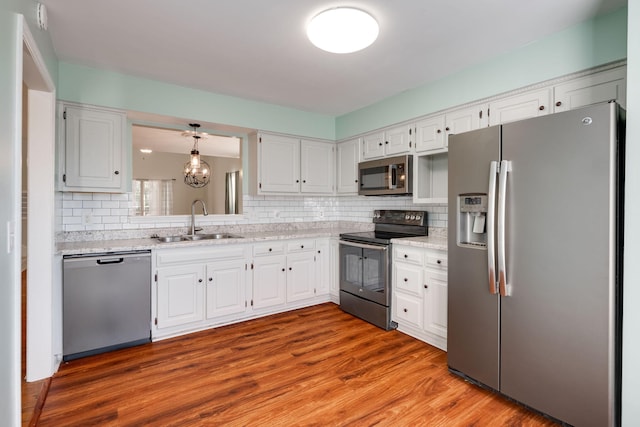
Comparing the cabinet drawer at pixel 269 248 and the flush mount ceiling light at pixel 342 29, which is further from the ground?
the flush mount ceiling light at pixel 342 29

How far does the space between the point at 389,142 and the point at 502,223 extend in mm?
1919

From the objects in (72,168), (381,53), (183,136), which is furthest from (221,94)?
(381,53)

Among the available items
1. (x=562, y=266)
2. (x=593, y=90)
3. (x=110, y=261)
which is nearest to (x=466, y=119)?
(x=593, y=90)

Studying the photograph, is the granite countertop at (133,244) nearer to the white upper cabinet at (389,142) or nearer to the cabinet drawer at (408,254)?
the cabinet drawer at (408,254)

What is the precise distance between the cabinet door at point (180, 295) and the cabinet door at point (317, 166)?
5.47ft

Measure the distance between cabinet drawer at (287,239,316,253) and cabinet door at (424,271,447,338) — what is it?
1.44 metres

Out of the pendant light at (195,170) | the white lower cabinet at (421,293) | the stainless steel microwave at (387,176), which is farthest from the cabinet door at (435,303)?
the pendant light at (195,170)

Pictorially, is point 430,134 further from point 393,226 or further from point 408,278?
point 408,278

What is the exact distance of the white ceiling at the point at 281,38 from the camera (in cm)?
204

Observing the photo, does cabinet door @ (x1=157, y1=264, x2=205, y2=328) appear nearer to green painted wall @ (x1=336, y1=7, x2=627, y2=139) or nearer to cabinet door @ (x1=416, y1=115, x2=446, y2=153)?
cabinet door @ (x1=416, y1=115, x2=446, y2=153)

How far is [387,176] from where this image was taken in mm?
3562

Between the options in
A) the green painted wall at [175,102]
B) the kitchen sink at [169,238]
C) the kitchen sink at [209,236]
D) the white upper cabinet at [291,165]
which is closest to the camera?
the green painted wall at [175,102]

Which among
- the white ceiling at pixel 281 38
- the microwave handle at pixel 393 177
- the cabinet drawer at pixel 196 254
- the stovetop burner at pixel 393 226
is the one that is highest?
the white ceiling at pixel 281 38

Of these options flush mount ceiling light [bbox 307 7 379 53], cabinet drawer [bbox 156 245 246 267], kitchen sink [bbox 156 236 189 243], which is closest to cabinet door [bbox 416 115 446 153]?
flush mount ceiling light [bbox 307 7 379 53]
